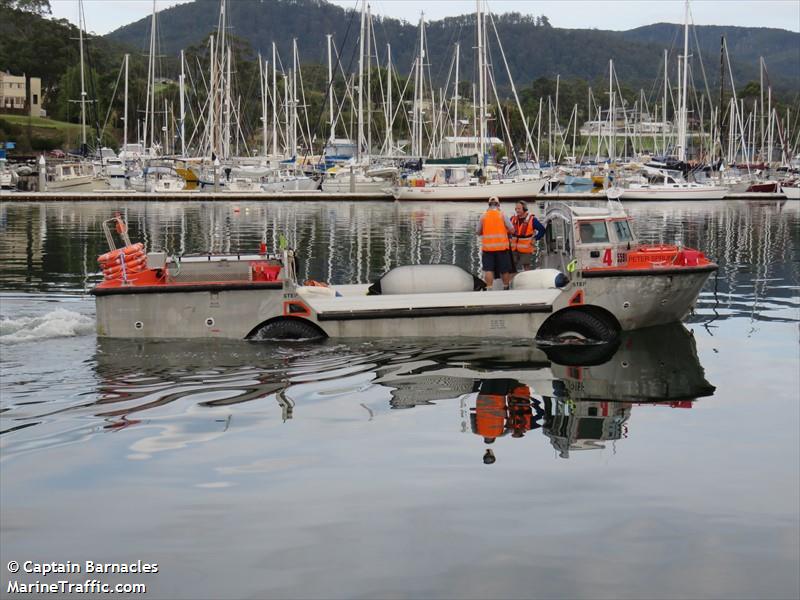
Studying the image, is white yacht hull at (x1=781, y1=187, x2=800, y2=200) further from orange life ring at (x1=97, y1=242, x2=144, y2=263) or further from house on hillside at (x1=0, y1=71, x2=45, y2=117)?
house on hillside at (x1=0, y1=71, x2=45, y2=117)

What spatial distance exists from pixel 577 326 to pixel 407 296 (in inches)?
109

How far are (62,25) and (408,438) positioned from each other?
15550 cm

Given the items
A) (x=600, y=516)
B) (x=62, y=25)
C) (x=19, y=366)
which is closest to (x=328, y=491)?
(x=600, y=516)

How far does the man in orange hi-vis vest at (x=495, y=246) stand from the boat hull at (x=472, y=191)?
52.5m

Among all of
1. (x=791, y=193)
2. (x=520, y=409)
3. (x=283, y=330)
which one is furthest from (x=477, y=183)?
(x=520, y=409)

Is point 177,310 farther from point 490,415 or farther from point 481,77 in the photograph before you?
point 481,77

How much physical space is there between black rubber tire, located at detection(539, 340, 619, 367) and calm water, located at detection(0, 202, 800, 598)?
0.91ft

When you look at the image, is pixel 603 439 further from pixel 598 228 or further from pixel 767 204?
pixel 767 204

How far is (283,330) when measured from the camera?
54.0 ft

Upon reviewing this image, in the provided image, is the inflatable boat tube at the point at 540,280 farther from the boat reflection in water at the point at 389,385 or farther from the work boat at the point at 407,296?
the boat reflection in water at the point at 389,385

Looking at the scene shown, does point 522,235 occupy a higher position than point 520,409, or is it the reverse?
point 522,235

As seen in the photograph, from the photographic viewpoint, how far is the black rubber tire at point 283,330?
647 inches

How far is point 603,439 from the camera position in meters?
11.7

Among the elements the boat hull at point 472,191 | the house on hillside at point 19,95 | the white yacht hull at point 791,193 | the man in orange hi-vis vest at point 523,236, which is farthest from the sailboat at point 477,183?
the house on hillside at point 19,95
